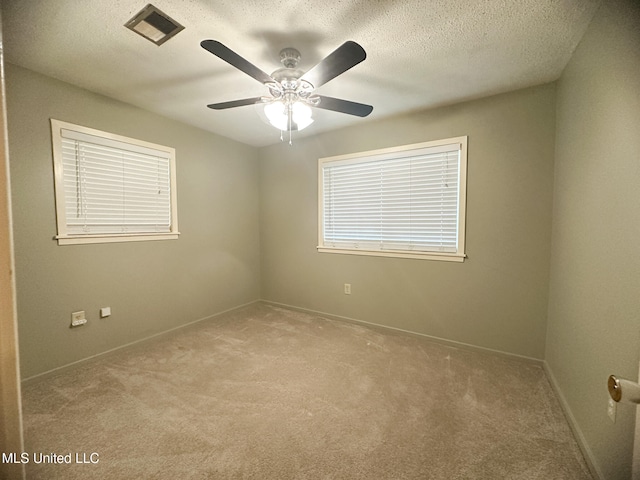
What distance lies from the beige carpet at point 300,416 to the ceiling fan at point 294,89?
6.79ft

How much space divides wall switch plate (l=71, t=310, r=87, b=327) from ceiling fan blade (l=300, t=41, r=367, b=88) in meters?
2.67

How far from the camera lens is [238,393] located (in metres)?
1.89

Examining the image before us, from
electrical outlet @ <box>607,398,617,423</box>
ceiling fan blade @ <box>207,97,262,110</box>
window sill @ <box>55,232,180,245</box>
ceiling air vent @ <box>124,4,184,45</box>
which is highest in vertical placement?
ceiling air vent @ <box>124,4,184,45</box>

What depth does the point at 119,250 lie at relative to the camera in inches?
97.7

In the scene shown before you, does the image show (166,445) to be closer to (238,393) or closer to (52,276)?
(238,393)

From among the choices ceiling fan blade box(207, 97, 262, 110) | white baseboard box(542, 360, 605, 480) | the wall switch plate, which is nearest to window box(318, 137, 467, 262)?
white baseboard box(542, 360, 605, 480)

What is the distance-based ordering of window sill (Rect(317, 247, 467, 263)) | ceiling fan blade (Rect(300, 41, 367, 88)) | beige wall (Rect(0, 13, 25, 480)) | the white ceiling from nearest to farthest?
beige wall (Rect(0, 13, 25, 480)), ceiling fan blade (Rect(300, 41, 367, 88)), the white ceiling, window sill (Rect(317, 247, 467, 263))

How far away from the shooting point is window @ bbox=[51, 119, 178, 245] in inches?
83.7

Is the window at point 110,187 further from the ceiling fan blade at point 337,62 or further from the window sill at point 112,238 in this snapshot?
the ceiling fan blade at point 337,62

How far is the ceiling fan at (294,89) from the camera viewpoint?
1.40 metres

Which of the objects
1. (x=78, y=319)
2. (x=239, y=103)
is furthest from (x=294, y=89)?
(x=78, y=319)

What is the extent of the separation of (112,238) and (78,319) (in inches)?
29.5

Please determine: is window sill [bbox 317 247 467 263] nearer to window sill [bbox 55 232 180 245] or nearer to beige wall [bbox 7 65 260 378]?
beige wall [bbox 7 65 260 378]

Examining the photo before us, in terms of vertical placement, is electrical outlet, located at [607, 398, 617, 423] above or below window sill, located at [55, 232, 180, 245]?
below
